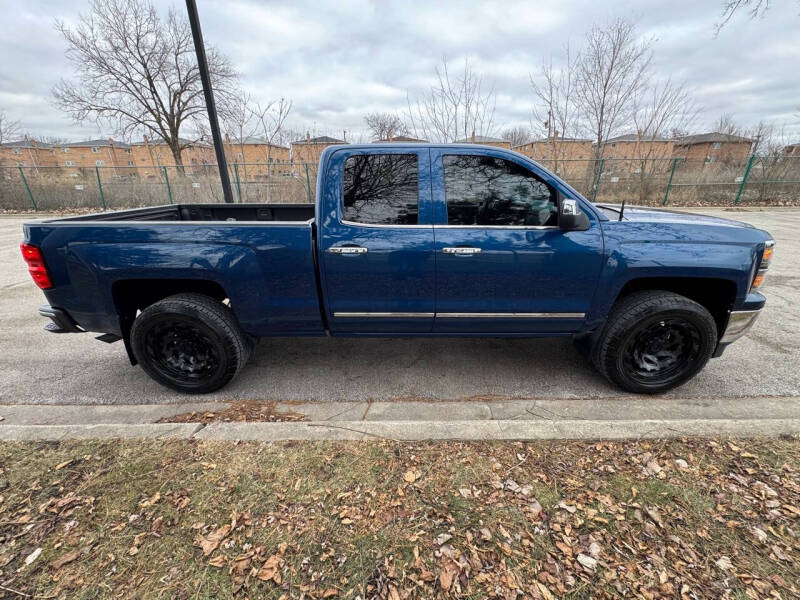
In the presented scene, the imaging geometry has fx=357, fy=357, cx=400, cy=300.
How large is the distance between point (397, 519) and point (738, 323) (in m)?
3.09

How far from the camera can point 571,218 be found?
258 cm

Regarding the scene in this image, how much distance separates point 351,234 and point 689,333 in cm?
284

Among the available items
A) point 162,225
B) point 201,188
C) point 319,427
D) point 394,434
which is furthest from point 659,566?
point 201,188

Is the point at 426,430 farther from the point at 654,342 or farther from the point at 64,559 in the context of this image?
the point at 654,342

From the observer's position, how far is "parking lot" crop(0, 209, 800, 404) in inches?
122

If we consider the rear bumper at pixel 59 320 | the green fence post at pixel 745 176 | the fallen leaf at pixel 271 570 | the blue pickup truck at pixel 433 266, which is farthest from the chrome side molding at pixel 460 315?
the green fence post at pixel 745 176

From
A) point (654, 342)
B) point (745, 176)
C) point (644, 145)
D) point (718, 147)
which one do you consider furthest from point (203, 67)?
point (718, 147)

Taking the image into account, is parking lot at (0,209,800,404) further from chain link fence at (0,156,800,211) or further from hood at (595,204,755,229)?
chain link fence at (0,156,800,211)

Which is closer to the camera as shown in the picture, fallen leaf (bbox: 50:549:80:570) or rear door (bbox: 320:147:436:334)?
fallen leaf (bbox: 50:549:80:570)

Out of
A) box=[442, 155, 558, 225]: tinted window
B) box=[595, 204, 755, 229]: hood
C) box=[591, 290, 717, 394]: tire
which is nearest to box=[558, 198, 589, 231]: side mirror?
box=[442, 155, 558, 225]: tinted window

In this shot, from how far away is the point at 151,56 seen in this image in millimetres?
22016

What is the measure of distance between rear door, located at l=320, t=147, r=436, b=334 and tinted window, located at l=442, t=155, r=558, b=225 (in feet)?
0.68

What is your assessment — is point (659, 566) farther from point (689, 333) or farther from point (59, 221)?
point (59, 221)

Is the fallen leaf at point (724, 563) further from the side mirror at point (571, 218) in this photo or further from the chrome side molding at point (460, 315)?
the side mirror at point (571, 218)
